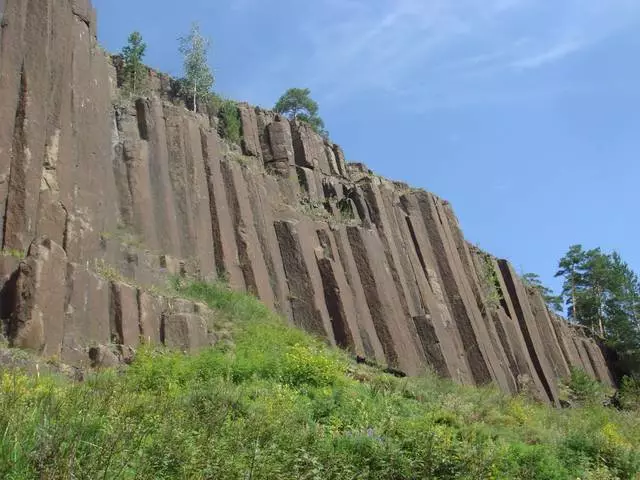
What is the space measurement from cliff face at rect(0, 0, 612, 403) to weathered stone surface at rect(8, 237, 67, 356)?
0.10 feet

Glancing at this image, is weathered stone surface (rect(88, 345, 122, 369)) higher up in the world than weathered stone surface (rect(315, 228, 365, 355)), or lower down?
lower down

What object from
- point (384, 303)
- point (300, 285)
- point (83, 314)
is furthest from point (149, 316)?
point (384, 303)

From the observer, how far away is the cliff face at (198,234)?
15.1 metres

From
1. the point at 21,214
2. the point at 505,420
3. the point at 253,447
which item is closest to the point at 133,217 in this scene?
the point at 21,214

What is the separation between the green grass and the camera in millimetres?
7410

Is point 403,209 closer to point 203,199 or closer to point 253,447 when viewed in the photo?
→ point 203,199

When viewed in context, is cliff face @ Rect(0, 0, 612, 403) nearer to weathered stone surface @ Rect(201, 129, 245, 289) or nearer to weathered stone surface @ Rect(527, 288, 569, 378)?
weathered stone surface @ Rect(201, 129, 245, 289)

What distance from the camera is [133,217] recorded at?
1989 centimetres

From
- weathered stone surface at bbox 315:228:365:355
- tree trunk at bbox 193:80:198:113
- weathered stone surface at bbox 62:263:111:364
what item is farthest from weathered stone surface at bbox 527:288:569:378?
weathered stone surface at bbox 62:263:111:364

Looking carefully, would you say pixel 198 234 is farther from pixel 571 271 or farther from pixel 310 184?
pixel 571 271

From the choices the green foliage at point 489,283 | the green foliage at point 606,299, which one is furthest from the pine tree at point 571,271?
the green foliage at point 489,283

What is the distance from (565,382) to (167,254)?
1050 inches

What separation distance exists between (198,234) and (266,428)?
12.3 metres

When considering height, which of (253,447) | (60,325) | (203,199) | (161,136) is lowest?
(253,447)
